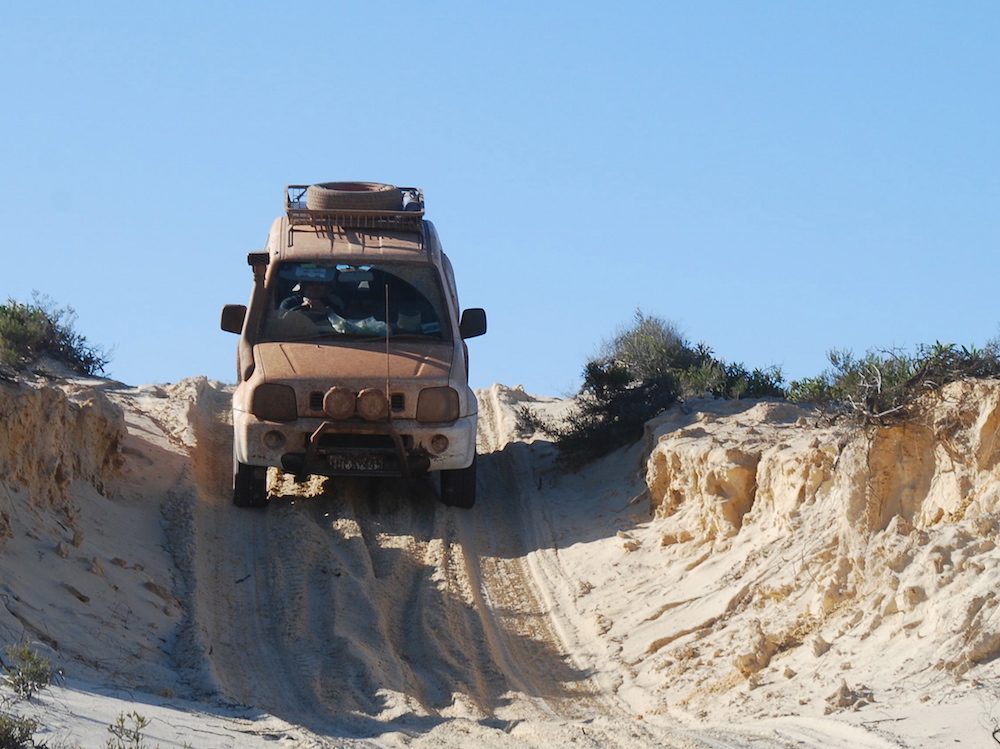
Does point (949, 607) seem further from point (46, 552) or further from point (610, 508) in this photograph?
point (46, 552)

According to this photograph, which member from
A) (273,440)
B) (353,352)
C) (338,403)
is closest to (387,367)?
(353,352)

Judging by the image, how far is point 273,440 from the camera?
1085cm

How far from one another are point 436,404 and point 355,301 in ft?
4.64

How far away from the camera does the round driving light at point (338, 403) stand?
10.8 metres

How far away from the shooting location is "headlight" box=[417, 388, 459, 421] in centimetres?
1098

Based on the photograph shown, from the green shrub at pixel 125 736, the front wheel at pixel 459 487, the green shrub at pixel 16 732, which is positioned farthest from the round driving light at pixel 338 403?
the green shrub at pixel 16 732

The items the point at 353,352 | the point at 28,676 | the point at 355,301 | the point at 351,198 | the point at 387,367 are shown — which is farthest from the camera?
the point at 351,198

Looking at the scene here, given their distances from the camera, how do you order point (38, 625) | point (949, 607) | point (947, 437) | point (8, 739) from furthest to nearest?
point (947, 437) → point (38, 625) → point (949, 607) → point (8, 739)

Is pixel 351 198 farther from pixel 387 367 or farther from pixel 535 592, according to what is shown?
pixel 535 592

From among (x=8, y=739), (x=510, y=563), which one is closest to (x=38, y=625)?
(x=8, y=739)

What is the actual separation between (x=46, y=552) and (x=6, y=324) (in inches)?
274

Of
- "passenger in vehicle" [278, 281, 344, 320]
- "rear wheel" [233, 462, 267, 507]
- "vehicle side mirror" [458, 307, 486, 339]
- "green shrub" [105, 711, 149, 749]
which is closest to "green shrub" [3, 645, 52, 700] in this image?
"green shrub" [105, 711, 149, 749]

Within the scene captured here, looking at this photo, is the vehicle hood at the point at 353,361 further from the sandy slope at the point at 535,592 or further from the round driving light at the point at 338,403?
the sandy slope at the point at 535,592

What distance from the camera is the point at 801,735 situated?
6.51 metres
